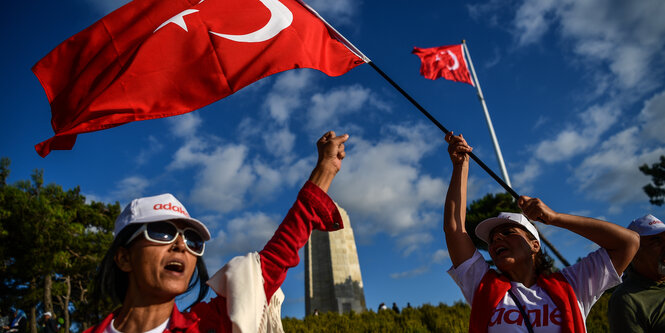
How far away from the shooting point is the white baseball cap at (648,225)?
3.22 meters

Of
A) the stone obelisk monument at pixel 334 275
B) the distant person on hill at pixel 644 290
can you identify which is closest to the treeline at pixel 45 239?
the stone obelisk monument at pixel 334 275

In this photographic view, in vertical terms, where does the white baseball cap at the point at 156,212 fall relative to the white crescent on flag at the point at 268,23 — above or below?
below

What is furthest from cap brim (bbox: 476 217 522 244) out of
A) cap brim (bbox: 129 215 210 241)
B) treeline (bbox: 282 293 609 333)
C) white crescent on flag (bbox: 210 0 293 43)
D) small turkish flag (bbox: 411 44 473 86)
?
small turkish flag (bbox: 411 44 473 86)

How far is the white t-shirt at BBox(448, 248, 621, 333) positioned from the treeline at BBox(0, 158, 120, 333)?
16718mm

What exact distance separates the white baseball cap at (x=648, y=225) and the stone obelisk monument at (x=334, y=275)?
14.6 meters

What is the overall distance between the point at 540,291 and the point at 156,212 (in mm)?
2239

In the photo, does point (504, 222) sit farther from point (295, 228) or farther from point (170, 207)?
point (170, 207)

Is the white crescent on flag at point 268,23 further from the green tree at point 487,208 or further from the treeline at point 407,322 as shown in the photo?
the green tree at point 487,208

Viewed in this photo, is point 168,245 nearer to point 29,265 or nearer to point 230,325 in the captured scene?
point 230,325

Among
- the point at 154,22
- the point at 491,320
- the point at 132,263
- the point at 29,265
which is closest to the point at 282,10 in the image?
the point at 154,22

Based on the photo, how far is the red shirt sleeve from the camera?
6.06ft

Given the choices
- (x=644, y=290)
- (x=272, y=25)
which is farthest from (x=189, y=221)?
(x=644, y=290)

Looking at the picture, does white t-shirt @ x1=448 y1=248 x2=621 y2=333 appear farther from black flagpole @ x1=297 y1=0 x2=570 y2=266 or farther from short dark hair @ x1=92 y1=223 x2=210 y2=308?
short dark hair @ x1=92 y1=223 x2=210 y2=308

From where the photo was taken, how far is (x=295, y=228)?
6.07 feet
